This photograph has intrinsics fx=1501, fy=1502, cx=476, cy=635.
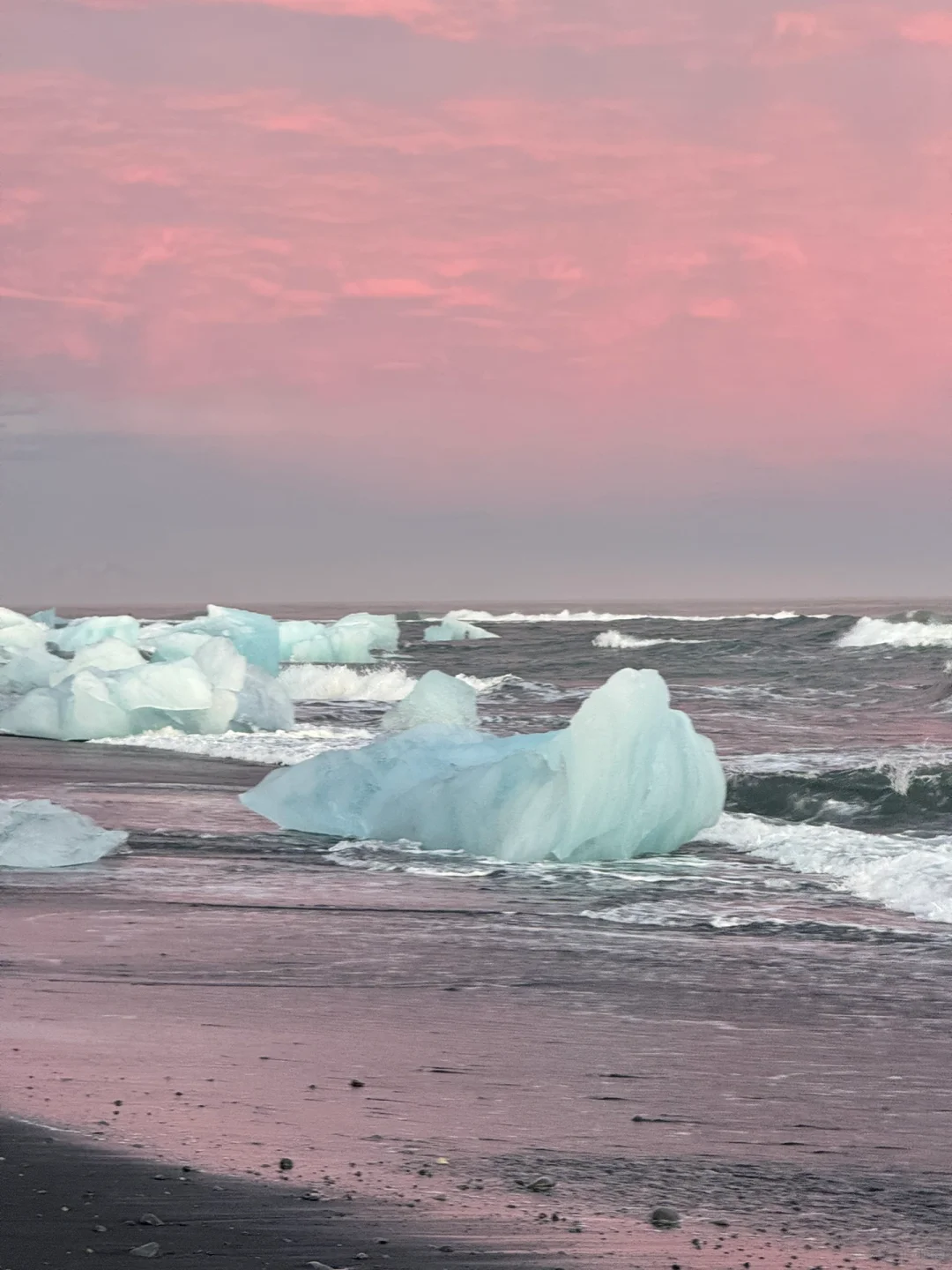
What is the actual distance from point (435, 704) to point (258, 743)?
241 centimetres

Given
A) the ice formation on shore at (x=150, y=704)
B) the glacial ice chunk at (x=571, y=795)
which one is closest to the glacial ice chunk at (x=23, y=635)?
the ice formation on shore at (x=150, y=704)

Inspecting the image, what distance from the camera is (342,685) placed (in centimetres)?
2959

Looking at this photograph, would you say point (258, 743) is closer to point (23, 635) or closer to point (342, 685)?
point (342, 685)

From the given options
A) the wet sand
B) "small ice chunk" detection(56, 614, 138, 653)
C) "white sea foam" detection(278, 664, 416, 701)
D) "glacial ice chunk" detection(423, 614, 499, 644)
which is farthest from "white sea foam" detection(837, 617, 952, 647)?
the wet sand

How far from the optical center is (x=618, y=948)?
718 cm

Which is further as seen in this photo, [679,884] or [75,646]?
[75,646]

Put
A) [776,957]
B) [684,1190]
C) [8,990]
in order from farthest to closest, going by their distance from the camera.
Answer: [776,957]
[8,990]
[684,1190]

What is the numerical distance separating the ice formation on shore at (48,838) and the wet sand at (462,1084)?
1.01 m

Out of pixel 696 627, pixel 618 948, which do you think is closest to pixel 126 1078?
pixel 618 948

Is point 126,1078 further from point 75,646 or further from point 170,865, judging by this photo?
point 75,646

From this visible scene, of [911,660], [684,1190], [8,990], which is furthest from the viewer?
[911,660]

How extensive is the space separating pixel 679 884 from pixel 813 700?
747 inches

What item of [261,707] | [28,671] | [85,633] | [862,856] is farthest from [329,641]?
[862,856]

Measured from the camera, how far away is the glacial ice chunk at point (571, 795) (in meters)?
10.2
